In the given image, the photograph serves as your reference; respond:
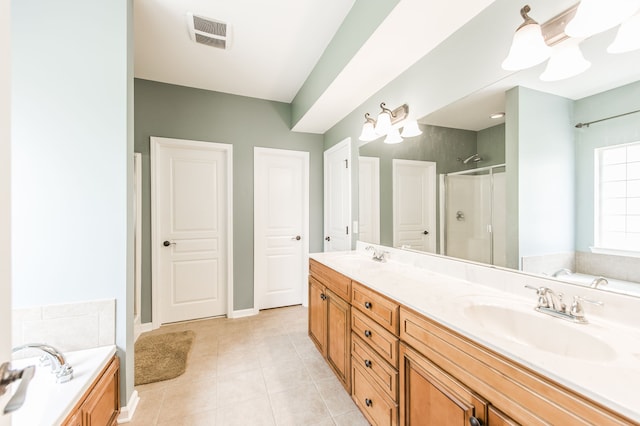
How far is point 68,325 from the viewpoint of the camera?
1468 mm

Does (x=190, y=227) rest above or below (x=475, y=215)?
below

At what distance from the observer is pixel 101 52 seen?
5.06ft

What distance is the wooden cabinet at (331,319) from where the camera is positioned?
1.74 meters

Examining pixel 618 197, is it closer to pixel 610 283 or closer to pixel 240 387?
pixel 610 283

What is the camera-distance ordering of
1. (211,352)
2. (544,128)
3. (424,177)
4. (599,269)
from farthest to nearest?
(211,352) → (424,177) → (544,128) → (599,269)

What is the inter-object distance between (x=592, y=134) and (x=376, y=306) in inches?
48.1

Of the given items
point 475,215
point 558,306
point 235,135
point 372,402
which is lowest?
point 372,402

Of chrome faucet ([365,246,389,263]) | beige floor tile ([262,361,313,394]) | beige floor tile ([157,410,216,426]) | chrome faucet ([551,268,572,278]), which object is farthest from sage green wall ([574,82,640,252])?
beige floor tile ([157,410,216,426])

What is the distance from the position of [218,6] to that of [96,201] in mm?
1537

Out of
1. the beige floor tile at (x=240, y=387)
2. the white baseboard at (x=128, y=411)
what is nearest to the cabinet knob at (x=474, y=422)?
the beige floor tile at (x=240, y=387)

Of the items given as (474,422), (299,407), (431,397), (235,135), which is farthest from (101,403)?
(235,135)

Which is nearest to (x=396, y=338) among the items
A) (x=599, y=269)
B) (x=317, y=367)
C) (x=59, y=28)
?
(x=599, y=269)

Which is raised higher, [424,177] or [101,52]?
[101,52]

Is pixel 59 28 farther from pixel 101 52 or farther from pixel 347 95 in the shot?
pixel 347 95
